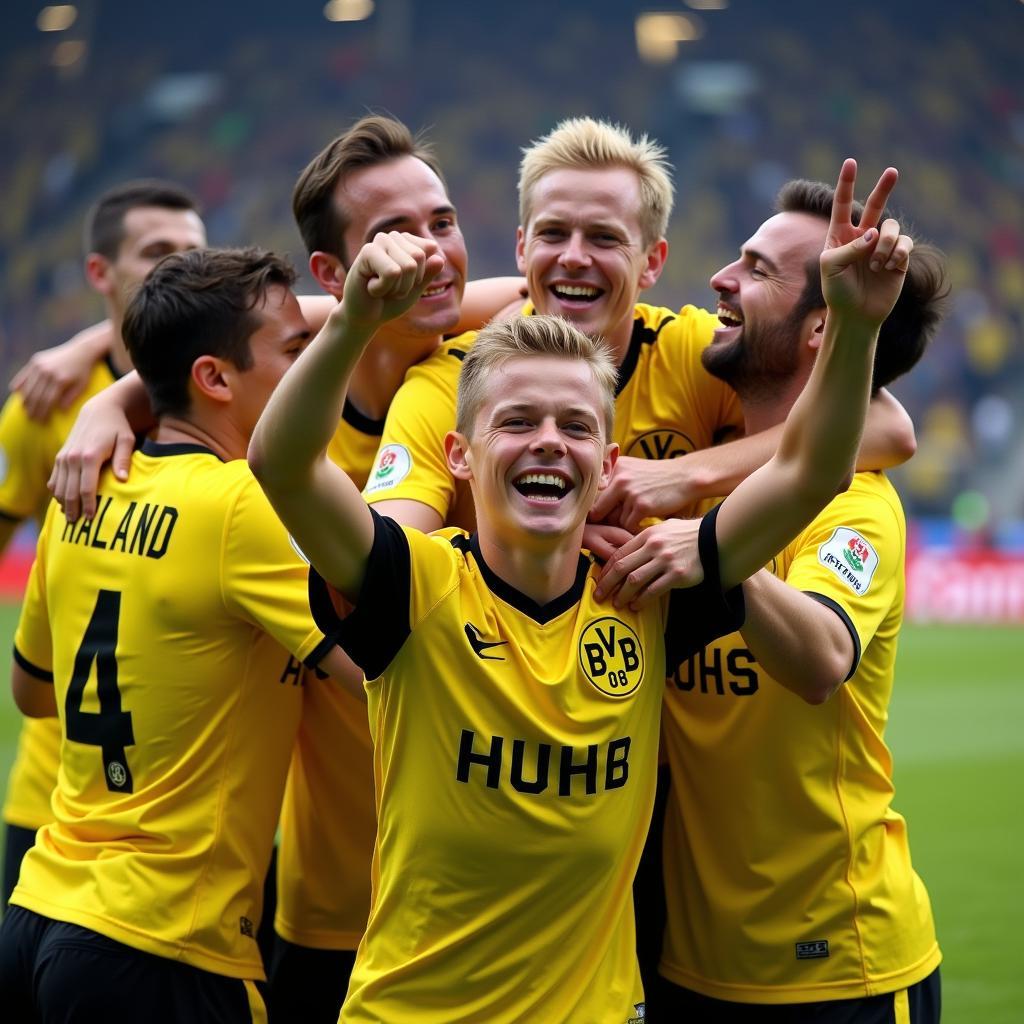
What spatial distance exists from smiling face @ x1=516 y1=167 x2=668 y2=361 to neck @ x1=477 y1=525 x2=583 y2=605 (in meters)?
0.87

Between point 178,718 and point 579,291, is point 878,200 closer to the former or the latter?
point 579,291

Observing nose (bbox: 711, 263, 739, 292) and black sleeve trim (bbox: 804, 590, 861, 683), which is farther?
nose (bbox: 711, 263, 739, 292)

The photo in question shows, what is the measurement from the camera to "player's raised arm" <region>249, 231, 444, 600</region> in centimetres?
228

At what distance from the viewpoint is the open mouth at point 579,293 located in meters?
3.48

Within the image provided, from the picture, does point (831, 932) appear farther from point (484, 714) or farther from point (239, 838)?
point (239, 838)

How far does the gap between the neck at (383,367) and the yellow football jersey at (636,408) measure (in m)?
0.04

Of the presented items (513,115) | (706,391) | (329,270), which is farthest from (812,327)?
(513,115)

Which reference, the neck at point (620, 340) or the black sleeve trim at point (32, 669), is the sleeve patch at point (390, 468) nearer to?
the neck at point (620, 340)

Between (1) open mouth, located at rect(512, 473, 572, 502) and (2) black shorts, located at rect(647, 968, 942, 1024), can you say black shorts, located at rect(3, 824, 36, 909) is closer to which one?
(2) black shorts, located at rect(647, 968, 942, 1024)

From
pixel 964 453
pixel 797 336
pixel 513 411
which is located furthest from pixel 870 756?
pixel 964 453

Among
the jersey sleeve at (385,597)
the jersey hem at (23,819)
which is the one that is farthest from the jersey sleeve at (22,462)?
the jersey sleeve at (385,597)

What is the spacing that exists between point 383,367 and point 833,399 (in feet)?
5.09

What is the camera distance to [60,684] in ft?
11.0

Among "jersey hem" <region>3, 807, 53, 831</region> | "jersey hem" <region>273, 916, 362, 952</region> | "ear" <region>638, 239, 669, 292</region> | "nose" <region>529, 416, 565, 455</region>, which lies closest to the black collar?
"nose" <region>529, 416, 565, 455</region>
